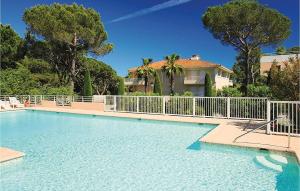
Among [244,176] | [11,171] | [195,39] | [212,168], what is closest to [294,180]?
[244,176]

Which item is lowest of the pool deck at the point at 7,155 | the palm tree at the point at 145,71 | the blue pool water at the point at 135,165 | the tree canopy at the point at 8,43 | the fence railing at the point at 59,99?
the blue pool water at the point at 135,165

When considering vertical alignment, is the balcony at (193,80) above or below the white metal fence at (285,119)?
above

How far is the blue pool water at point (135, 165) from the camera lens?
19.0ft

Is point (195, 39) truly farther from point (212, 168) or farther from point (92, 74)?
point (212, 168)

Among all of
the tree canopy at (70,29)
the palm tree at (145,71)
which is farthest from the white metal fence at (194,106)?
the palm tree at (145,71)

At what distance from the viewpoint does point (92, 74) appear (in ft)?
119

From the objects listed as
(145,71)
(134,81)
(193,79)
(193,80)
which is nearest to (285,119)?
(145,71)

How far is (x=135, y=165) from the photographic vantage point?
23.5 ft

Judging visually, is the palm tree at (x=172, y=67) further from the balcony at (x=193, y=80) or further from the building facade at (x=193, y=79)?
the balcony at (x=193, y=80)

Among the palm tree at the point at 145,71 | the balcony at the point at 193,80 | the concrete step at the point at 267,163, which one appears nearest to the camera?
the concrete step at the point at 267,163

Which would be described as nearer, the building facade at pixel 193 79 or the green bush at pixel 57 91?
the green bush at pixel 57 91

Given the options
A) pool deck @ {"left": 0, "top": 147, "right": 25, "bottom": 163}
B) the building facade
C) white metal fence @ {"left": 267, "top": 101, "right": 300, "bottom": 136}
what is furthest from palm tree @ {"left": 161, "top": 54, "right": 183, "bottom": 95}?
pool deck @ {"left": 0, "top": 147, "right": 25, "bottom": 163}

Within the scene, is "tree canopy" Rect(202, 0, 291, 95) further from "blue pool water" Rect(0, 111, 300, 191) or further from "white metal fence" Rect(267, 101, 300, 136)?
"blue pool water" Rect(0, 111, 300, 191)

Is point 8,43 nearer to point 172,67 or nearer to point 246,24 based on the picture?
point 172,67
